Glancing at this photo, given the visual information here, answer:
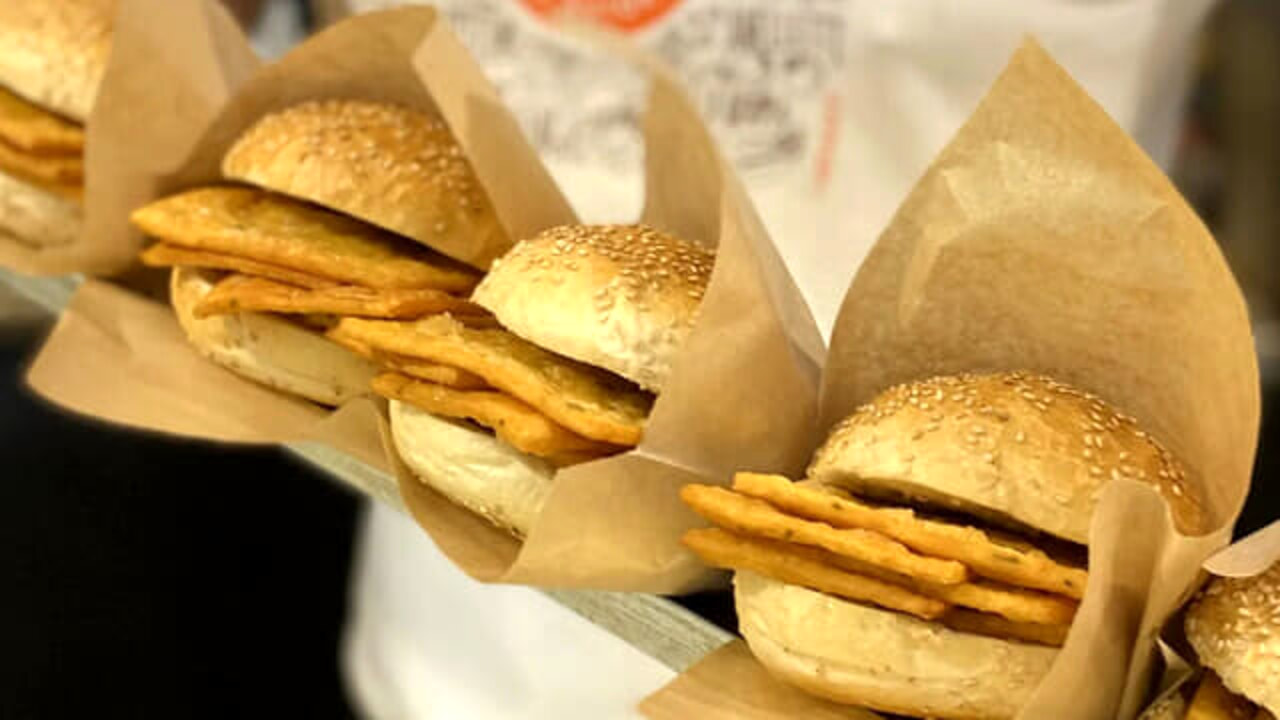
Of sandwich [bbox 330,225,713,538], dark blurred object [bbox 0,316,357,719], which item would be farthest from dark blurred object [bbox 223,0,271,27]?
sandwich [bbox 330,225,713,538]

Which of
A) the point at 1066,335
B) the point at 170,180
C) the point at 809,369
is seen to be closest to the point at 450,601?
the point at 170,180

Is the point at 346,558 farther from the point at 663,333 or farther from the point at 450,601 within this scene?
the point at 663,333

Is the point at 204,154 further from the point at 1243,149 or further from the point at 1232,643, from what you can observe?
the point at 1243,149

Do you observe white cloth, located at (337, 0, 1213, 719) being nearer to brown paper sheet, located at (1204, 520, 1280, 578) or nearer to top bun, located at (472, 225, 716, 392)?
top bun, located at (472, 225, 716, 392)

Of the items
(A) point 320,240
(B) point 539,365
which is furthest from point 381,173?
(B) point 539,365

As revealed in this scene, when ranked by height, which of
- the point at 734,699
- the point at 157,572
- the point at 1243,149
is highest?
the point at 734,699

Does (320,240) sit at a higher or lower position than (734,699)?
higher

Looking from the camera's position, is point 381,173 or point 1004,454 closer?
point 1004,454
